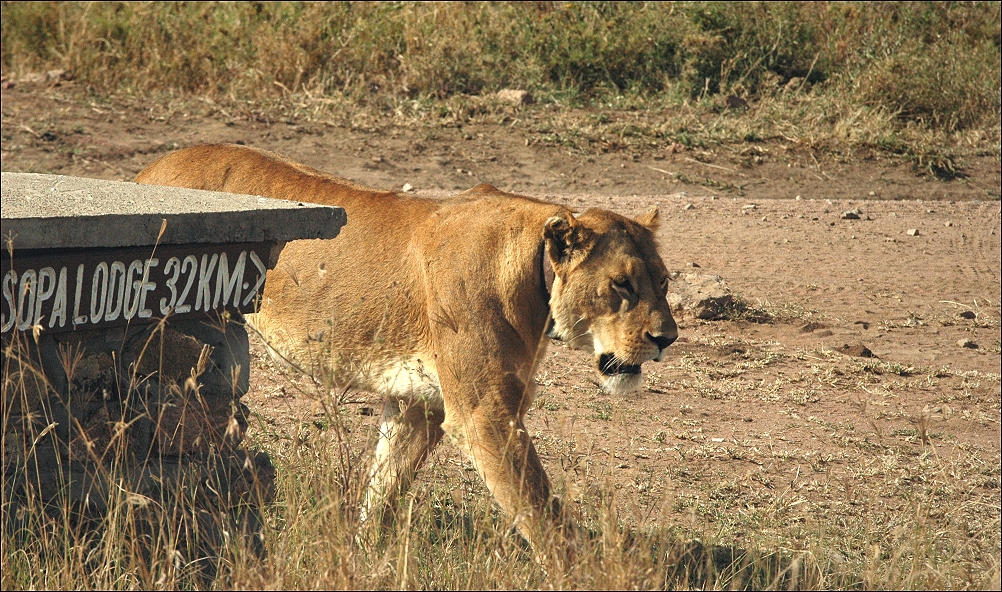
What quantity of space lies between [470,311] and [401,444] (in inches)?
22.5

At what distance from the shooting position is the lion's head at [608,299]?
3.59 metres

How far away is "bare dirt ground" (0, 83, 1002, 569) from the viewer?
471 cm

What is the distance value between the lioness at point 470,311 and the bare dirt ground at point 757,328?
0.60 ft

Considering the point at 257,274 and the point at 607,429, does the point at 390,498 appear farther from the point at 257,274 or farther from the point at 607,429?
the point at 607,429

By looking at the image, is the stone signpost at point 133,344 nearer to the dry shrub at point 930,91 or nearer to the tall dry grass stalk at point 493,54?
the tall dry grass stalk at point 493,54

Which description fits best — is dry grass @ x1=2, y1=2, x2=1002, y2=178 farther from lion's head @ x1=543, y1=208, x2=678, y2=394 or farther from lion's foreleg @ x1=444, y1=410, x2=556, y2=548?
lion's foreleg @ x1=444, y1=410, x2=556, y2=548

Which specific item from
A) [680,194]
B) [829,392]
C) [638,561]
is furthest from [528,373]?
[680,194]

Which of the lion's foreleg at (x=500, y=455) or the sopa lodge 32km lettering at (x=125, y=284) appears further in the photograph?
the lion's foreleg at (x=500, y=455)

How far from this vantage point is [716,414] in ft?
18.4

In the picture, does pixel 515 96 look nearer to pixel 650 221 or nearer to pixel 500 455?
pixel 650 221

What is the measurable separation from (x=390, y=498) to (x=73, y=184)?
1.45m

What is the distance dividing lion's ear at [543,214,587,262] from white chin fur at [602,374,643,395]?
0.42 m

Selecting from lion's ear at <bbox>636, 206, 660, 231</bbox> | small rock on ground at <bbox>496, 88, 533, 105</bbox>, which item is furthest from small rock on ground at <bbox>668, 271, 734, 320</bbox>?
Result: small rock on ground at <bbox>496, 88, 533, 105</bbox>

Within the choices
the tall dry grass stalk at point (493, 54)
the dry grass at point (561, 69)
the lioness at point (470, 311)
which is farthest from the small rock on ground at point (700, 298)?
the tall dry grass stalk at point (493, 54)
